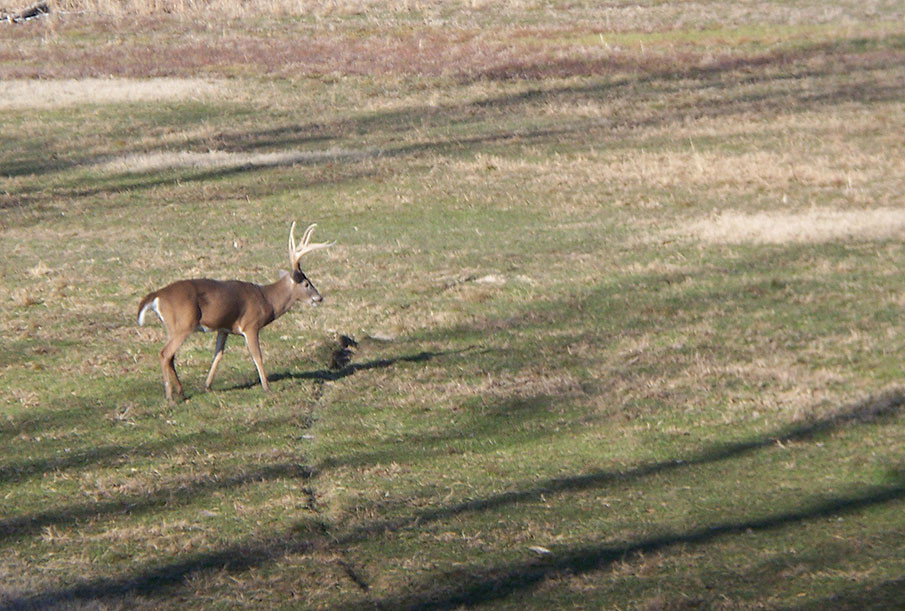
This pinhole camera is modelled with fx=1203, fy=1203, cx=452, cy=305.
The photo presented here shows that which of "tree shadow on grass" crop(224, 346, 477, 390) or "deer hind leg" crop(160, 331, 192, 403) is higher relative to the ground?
"deer hind leg" crop(160, 331, 192, 403)

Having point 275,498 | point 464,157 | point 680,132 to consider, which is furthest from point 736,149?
point 275,498

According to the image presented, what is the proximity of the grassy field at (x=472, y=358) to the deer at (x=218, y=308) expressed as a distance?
44 centimetres

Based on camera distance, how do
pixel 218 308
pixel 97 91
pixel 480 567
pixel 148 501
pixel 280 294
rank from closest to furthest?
1. pixel 480 567
2. pixel 148 501
3. pixel 218 308
4. pixel 280 294
5. pixel 97 91

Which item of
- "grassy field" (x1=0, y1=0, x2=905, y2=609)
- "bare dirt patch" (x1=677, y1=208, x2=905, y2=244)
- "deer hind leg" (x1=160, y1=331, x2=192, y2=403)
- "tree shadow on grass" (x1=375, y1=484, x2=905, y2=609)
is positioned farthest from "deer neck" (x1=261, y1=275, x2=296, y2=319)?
"bare dirt patch" (x1=677, y1=208, x2=905, y2=244)

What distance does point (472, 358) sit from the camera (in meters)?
10.9

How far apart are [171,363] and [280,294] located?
43.1 inches

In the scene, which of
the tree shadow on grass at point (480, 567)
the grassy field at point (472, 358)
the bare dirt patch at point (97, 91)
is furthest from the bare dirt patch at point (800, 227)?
the bare dirt patch at point (97, 91)

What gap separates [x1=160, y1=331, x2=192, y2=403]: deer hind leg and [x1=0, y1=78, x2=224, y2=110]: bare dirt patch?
20.6 m

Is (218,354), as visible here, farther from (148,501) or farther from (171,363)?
(148,501)

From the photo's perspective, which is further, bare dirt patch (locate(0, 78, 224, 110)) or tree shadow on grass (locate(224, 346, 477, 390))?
bare dirt patch (locate(0, 78, 224, 110))

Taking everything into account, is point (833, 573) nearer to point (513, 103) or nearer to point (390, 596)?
point (390, 596)

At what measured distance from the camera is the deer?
9.00m

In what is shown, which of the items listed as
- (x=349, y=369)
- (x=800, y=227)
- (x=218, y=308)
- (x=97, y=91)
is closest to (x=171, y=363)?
(x=218, y=308)

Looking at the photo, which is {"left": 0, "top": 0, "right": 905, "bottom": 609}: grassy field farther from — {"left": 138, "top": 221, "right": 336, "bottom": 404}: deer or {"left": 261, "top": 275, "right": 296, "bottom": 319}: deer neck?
{"left": 261, "top": 275, "right": 296, "bottom": 319}: deer neck
